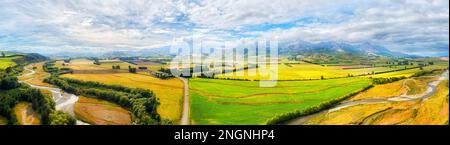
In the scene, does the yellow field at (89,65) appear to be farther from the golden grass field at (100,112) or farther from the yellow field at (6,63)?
the golden grass field at (100,112)

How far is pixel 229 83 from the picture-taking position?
14664mm

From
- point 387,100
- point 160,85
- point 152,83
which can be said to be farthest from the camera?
point 152,83

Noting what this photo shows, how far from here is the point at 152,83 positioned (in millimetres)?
13906

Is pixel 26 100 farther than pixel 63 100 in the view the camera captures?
No

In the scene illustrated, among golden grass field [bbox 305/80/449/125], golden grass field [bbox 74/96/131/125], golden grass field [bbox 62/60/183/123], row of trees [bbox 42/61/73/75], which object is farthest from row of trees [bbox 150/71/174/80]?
golden grass field [bbox 305/80/449/125]

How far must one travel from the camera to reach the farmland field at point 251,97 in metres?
9.29

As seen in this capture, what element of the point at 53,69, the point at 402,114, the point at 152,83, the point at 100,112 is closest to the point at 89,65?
the point at 53,69

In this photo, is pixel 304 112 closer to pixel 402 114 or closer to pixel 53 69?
pixel 402 114

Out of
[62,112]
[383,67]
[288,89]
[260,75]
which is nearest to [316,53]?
[383,67]

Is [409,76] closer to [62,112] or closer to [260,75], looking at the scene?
[260,75]

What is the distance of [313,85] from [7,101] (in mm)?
12876

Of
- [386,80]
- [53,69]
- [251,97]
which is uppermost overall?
[53,69]

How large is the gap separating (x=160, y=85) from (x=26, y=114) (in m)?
5.23

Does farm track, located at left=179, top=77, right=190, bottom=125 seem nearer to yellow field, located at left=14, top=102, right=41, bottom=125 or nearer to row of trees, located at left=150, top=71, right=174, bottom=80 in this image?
row of trees, located at left=150, top=71, right=174, bottom=80
